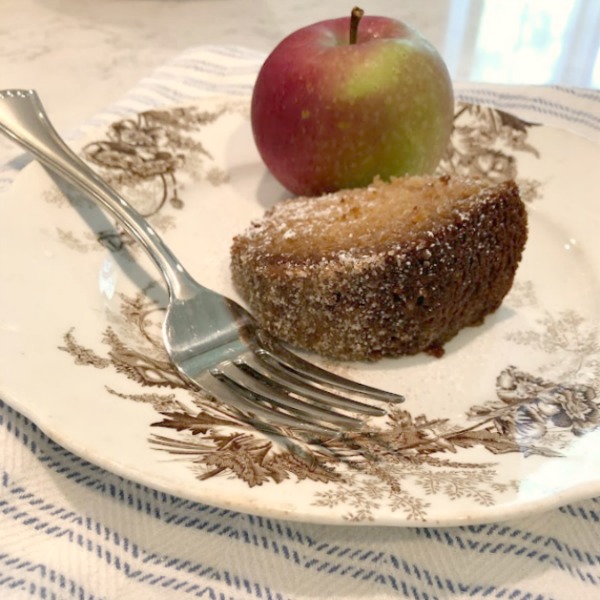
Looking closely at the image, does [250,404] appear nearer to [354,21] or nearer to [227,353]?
[227,353]

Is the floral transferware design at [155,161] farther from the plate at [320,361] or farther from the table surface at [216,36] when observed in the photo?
the table surface at [216,36]

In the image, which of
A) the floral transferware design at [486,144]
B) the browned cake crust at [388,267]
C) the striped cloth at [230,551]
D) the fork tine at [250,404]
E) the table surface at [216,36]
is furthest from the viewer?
the table surface at [216,36]

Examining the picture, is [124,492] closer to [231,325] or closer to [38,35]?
[231,325]

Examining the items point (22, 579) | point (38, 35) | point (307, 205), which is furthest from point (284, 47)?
point (38, 35)

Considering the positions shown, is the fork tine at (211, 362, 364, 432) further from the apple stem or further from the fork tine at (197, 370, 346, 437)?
the apple stem

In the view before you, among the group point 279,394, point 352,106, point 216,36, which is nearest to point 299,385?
Result: point 279,394

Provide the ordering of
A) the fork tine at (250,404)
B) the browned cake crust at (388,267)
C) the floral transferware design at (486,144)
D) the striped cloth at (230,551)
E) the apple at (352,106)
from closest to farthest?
the striped cloth at (230,551) < the fork tine at (250,404) < the browned cake crust at (388,267) < the apple at (352,106) < the floral transferware design at (486,144)

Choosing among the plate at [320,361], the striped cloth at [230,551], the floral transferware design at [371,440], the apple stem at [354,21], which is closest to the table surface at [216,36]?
the plate at [320,361]

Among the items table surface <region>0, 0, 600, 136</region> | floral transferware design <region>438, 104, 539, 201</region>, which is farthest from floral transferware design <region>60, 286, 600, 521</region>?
table surface <region>0, 0, 600, 136</region>
